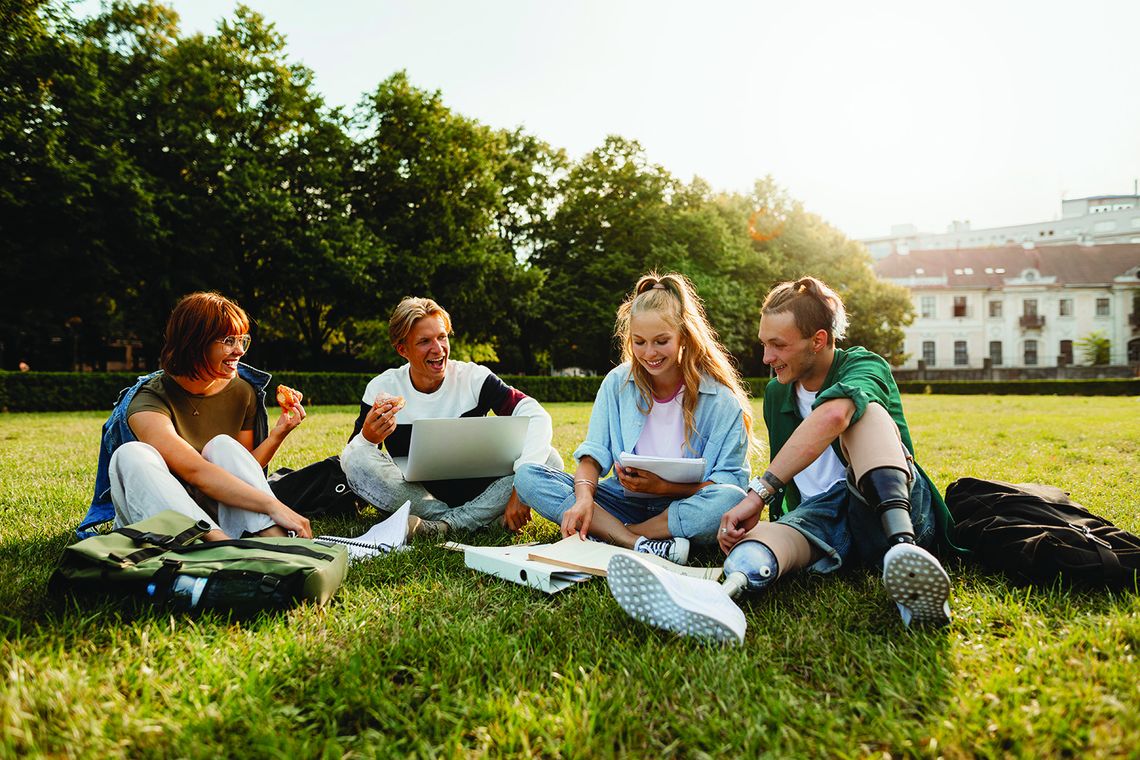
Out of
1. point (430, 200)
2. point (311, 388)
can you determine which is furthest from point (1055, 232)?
point (311, 388)

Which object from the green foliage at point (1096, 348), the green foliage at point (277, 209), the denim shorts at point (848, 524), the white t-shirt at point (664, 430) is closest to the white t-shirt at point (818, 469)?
the denim shorts at point (848, 524)

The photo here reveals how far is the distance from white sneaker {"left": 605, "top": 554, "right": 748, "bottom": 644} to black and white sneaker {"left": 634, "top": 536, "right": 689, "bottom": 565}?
0.86 m

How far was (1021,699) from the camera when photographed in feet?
5.67

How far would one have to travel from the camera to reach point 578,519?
3166 mm

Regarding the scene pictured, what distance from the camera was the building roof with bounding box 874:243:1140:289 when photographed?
49.2 metres

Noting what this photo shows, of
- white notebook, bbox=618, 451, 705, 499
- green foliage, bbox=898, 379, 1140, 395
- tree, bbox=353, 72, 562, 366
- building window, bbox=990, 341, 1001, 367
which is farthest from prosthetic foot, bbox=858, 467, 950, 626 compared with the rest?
building window, bbox=990, 341, 1001, 367

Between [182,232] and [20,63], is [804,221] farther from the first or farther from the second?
[20,63]

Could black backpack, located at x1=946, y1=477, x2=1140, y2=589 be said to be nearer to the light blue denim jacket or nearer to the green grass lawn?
the green grass lawn

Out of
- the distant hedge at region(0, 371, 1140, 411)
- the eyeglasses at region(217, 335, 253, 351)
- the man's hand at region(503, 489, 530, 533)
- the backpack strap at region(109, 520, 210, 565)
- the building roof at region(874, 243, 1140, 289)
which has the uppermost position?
the building roof at region(874, 243, 1140, 289)

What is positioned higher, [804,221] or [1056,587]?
[804,221]

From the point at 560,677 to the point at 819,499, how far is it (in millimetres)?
1516

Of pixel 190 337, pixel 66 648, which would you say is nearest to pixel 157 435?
pixel 190 337

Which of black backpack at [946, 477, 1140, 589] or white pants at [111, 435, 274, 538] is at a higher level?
white pants at [111, 435, 274, 538]

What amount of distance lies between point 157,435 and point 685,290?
2.38 metres
